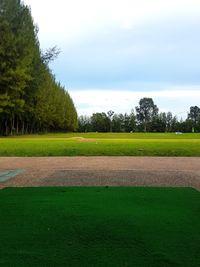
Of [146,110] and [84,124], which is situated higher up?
[146,110]

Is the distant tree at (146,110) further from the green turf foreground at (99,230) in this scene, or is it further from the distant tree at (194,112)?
the green turf foreground at (99,230)

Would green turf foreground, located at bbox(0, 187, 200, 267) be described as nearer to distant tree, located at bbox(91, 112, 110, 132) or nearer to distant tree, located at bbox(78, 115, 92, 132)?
distant tree, located at bbox(78, 115, 92, 132)

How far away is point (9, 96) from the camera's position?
4512 cm

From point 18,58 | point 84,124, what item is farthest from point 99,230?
point 84,124

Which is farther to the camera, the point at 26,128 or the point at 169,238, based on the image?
the point at 26,128

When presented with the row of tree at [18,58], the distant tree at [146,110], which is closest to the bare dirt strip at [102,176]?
the row of tree at [18,58]

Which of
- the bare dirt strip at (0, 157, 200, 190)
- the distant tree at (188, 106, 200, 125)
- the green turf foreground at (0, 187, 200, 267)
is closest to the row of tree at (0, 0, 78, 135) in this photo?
the bare dirt strip at (0, 157, 200, 190)

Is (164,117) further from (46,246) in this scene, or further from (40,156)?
(46,246)

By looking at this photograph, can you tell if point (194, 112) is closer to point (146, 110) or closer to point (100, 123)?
point (146, 110)

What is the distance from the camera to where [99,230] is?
6.09 meters

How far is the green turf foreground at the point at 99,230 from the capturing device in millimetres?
4949

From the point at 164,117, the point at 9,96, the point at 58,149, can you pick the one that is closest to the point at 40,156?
the point at 58,149

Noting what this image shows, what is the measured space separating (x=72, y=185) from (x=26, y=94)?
135 feet

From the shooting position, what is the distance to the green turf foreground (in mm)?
4949
